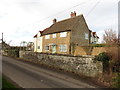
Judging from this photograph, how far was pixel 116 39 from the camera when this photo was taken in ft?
52.6

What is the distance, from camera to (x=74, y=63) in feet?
56.0

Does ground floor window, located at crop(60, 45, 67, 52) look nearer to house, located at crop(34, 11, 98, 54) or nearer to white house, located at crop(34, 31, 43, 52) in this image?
house, located at crop(34, 11, 98, 54)

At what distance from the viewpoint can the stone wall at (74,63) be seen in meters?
14.4

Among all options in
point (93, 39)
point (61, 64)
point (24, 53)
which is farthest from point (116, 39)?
point (93, 39)

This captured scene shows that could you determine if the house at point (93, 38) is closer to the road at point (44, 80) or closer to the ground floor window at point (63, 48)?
the ground floor window at point (63, 48)

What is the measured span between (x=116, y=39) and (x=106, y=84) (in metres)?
6.56

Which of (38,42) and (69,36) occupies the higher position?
(69,36)

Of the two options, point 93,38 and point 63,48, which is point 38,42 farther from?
point 93,38

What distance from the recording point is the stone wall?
1435cm

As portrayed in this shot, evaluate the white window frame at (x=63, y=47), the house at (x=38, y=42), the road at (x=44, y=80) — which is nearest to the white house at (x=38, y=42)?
the house at (x=38, y=42)

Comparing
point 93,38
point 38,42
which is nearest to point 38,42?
point 38,42

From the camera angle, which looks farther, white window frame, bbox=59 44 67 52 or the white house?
the white house

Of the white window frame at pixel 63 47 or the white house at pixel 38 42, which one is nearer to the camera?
the white window frame at pixel 63 47

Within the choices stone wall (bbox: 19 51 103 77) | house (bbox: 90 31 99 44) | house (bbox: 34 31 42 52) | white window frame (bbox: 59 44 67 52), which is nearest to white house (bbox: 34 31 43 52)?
house (bbox: 34 31 42 52)
